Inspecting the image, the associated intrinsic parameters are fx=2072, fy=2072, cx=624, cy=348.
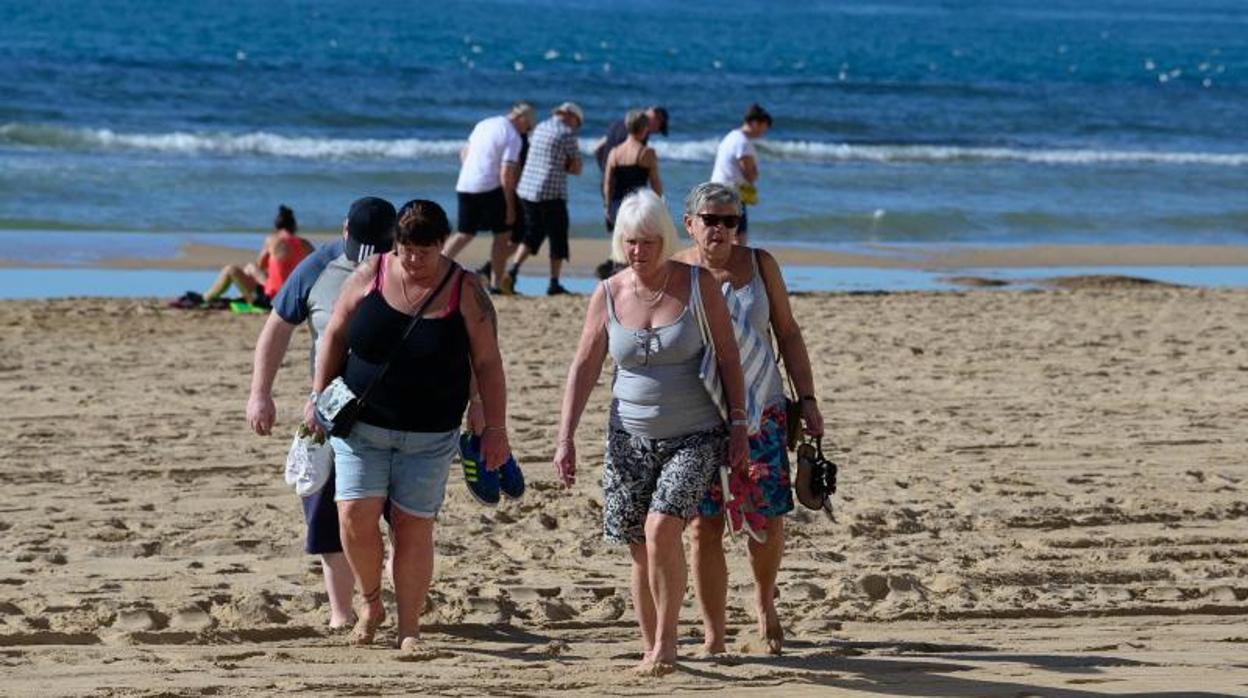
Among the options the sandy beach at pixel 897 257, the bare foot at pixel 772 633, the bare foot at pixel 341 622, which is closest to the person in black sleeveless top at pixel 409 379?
the bare foot at pixel 341 622

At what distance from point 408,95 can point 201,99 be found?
5.01 metres

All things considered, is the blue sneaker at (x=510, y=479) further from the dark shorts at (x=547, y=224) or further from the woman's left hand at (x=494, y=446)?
the dark shorts at (x=547, y=224)

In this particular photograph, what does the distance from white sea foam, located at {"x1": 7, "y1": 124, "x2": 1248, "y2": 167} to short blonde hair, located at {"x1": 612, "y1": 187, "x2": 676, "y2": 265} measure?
22.4 meters

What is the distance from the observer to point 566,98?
43.8m

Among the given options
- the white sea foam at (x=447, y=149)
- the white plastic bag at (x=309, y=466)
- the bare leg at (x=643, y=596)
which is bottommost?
the bare leg at (x=643, y=596)

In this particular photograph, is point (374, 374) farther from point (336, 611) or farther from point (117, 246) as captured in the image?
point (117, 246)

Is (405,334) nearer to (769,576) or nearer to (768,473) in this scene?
(768,473)

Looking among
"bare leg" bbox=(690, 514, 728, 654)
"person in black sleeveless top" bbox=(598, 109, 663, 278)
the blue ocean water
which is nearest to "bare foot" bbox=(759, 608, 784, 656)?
"bare leg" bbox=(690, 514, 728, 654)

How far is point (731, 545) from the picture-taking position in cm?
766

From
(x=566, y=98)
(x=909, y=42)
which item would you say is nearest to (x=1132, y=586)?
(x=566, y=98)

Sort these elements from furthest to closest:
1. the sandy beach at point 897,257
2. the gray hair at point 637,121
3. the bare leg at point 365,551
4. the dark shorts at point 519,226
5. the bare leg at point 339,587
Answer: the sandy beach at point 897,257 → the dark shorts at point 519,226 → the gray hair at point 637,121 → the bare leg at point 339,587 → the bare leg at point 365,551

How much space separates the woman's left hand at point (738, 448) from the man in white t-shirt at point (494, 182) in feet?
29.7

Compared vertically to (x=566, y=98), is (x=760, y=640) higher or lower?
lower

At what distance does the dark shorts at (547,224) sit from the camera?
14781 millimetres
